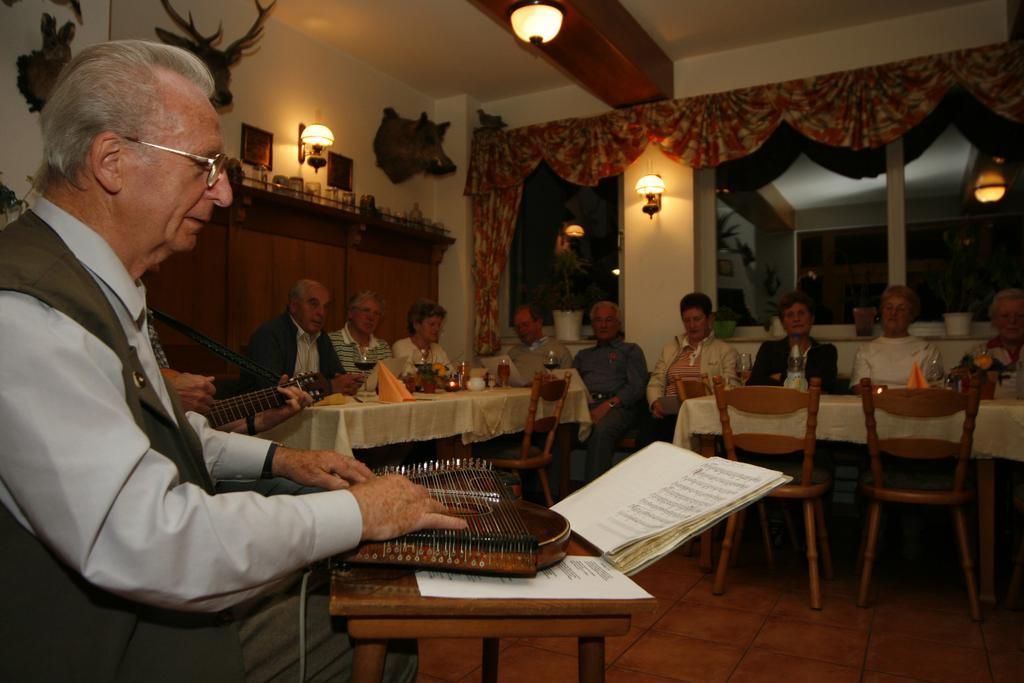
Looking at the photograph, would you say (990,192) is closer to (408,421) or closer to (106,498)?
(408,421)

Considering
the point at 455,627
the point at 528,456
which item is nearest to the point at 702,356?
the point at 528,456

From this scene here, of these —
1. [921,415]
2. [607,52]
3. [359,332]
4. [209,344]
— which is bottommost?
[921,415]

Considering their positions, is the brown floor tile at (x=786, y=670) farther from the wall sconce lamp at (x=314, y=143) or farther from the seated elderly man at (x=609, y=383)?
the wall sconce lamp at (x=314, y=143)

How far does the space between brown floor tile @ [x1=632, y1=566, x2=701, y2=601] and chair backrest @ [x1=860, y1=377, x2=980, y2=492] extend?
2.82ft

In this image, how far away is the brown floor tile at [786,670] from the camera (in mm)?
1998

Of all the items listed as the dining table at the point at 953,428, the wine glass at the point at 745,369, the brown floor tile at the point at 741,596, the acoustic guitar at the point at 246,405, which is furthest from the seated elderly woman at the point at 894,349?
the acoustic guitar at the point at 246,405

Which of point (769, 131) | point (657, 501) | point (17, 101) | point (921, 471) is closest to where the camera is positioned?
point (657, 501)

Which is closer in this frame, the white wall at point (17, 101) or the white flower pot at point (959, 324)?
the white wall at point (17, 101)

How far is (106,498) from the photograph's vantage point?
0.61 metres

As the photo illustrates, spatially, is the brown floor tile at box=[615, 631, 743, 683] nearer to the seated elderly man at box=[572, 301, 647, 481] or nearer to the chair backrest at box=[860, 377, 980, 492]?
the chair backrest at box=[860, 377, 980, 492]

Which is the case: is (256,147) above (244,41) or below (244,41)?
below

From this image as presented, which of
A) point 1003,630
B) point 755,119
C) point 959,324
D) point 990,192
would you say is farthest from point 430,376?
point 990,192

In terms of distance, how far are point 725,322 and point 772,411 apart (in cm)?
293

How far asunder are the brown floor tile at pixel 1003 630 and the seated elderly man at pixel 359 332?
3297 millimetres
